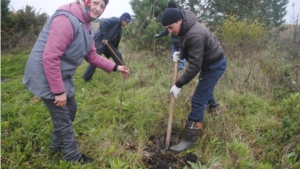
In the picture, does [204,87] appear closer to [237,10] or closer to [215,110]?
[215,110]

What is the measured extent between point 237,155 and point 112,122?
1.62 m

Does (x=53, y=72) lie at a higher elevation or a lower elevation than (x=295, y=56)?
higher

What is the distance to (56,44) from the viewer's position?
5.01 feet

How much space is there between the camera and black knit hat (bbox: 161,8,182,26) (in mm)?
2045

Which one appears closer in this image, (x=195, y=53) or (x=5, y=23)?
(x=195, y=53)

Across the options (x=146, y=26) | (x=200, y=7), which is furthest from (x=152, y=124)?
(x=200, y=7)

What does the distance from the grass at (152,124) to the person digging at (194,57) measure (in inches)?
8.6

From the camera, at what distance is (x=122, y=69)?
2.31 meters

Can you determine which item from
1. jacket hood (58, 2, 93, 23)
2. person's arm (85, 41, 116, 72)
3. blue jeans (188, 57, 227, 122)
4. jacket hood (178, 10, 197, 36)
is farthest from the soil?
jacket hood (58, 2, 93, 23)

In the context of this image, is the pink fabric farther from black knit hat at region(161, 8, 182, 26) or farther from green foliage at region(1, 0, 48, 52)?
green foliage at region(1, 0, 48, 52)

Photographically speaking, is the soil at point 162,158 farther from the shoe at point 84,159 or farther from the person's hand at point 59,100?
the person's hand at point 59,100

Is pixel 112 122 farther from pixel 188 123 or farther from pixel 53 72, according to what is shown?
pixel 53 72

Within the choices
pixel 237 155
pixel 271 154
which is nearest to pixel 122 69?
pixel 237 155

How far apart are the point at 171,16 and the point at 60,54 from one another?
109 cm
